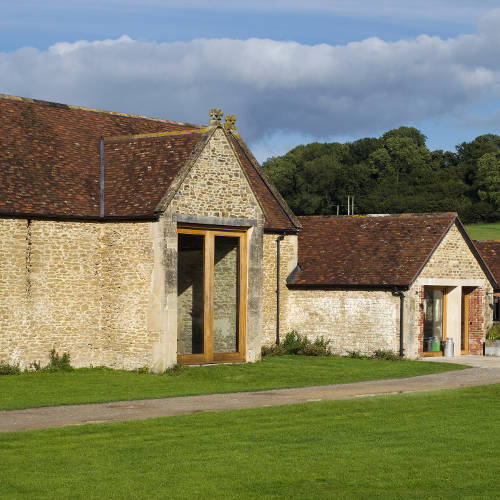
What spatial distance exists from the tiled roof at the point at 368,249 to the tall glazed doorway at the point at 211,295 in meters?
4.91

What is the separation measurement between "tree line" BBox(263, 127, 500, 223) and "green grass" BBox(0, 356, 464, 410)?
7184cm

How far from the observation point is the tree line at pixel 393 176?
327ft

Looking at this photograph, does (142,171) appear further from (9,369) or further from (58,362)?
(9,369)

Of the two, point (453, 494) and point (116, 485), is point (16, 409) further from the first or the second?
point (453, 494)

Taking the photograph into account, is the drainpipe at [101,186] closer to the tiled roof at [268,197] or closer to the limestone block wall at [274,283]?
the tiled roof at [268,197]

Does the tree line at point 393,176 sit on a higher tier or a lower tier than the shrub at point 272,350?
higher

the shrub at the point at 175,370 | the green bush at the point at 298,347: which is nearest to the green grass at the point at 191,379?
the shrub at the point at 175,370

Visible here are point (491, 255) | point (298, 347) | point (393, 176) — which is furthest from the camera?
point (393, 176)

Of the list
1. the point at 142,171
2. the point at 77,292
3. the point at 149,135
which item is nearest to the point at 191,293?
the point at 77,292

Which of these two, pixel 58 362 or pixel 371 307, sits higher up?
pixel 371 307

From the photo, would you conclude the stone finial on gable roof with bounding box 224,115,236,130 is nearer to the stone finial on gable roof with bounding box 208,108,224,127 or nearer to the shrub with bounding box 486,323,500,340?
the stone finial on gable roof with bounding box 208,108,224,127

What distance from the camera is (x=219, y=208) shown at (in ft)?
84.7

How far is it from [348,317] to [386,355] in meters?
1.89

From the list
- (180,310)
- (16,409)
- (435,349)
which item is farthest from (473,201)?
(16,409)
